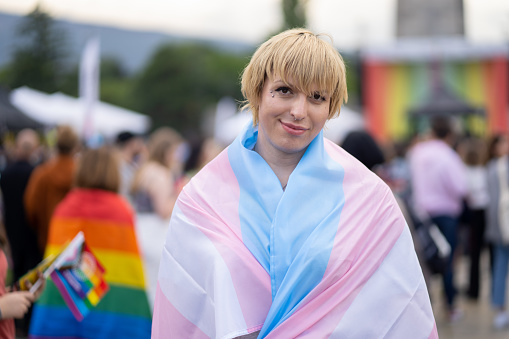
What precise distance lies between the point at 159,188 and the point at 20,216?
219 centimetres

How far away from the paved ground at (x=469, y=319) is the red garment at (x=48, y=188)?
143 inches

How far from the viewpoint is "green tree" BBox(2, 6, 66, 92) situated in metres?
30.4

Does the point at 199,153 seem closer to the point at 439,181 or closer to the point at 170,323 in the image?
the point at 439,181

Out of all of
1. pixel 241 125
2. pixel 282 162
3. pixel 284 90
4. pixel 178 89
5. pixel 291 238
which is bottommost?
pixel 178 89

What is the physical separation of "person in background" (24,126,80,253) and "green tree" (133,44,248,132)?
80306 millimetres

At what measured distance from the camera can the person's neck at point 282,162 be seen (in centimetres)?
238

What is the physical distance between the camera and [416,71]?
2698 centimetres

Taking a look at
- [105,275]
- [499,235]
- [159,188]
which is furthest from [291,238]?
[499,235]

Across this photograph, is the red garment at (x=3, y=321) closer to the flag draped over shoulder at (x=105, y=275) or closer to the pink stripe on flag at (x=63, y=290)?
the pink stripe on flag at (x=63, y=290)

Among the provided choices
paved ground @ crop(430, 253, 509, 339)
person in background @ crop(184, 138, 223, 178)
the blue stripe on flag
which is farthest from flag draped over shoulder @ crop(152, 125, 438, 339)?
person in background @ crop(184, 138, 223, 178)

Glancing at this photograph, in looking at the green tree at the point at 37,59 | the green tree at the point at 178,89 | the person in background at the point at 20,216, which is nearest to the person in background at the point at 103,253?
the person in background at the point at 20,216

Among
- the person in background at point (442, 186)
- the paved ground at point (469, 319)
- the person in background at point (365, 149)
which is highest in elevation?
the person in background at point (365, 149)

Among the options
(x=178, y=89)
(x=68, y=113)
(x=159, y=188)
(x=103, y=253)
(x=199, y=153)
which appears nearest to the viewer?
(x=103, y=253)

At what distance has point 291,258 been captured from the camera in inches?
85.8
